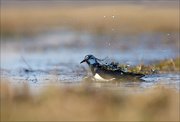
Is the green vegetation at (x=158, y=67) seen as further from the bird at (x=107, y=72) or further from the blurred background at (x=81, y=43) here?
the bird at (x=107, y=72)

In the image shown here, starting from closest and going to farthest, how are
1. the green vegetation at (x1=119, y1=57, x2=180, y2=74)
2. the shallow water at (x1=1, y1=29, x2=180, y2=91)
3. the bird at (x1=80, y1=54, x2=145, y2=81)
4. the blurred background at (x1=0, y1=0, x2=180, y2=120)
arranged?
the blurred background at (x1=0, y1=0, x2=180, y2=120)
the bird at (x1=80, y1=54, x2=145, y2=81)
the shallow water at (x1=1, y1=29, x2=180, y2=91)
the green vegetation at (x1=119, y1=57, x2=180, y2=74)

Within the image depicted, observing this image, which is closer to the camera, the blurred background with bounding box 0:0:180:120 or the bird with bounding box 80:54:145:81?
the blurred background with bounding box 0:0:180:120

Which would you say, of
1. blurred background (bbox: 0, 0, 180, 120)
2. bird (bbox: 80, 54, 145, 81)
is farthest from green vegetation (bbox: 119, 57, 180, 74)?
bird (bbox: 80, 54, 145, 81)

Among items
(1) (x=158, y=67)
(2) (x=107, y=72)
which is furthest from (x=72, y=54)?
(2) (x=107, y=72)

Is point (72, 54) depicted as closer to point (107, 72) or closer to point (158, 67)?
point (158, 67)

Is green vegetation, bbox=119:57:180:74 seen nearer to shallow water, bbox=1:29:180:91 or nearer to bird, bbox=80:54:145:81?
shallow water, bbox=1:29:180:91

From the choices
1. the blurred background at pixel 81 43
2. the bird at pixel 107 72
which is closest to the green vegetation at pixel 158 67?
the blurred background at pixel 81 43
